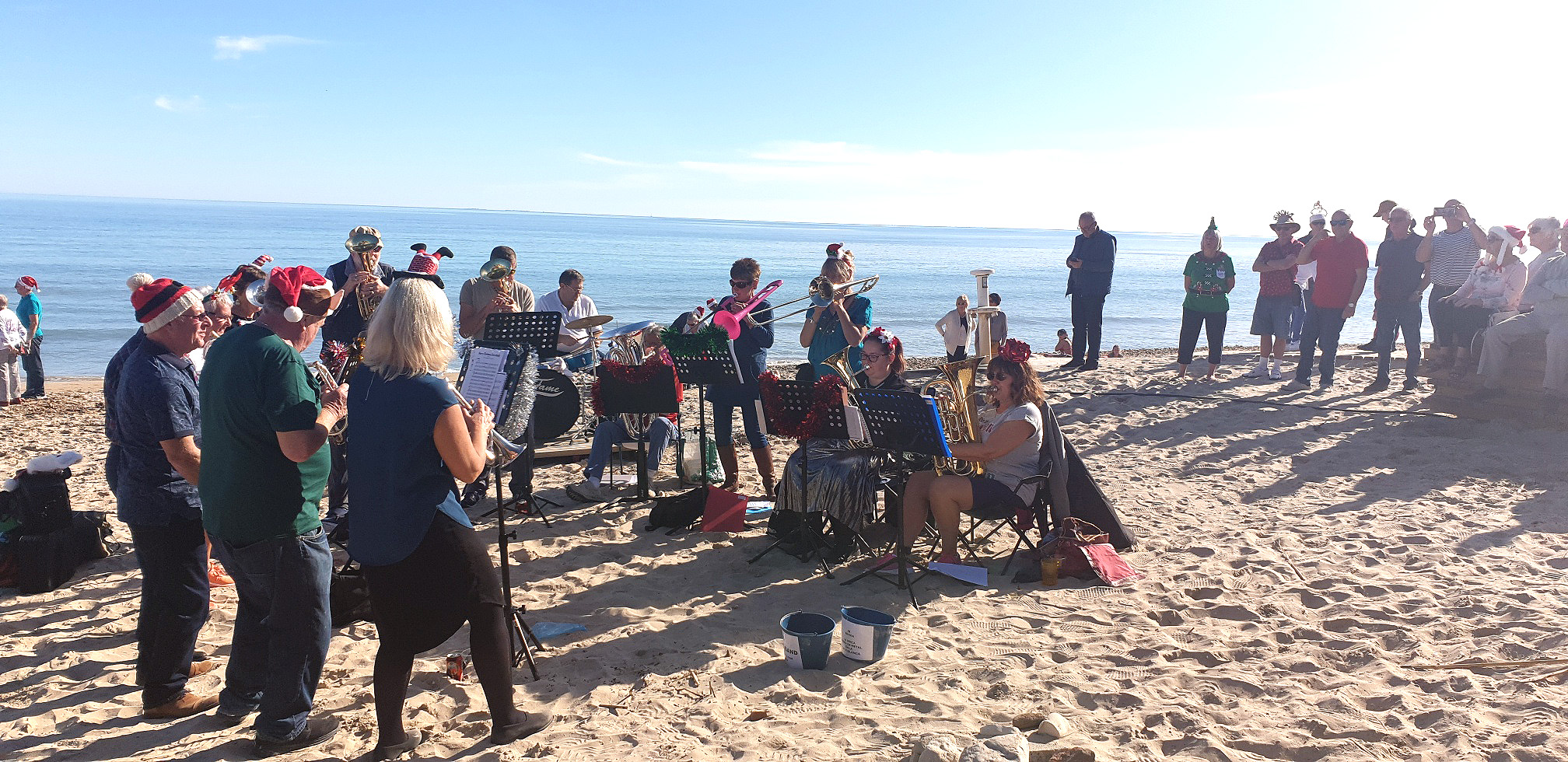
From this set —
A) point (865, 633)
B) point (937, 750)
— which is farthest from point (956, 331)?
point (937, 750)

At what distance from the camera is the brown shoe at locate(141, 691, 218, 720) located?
3.88 meters

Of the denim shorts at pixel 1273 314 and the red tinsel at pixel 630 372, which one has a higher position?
the denim shorts at pixel 1273 314

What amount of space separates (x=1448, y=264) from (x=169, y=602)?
12.4 meters

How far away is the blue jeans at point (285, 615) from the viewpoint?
3.44 metres

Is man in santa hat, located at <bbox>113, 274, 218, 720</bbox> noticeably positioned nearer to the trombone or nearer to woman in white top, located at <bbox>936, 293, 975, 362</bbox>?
the trombone

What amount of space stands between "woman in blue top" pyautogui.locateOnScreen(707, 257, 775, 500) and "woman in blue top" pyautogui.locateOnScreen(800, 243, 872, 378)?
0.33 metres

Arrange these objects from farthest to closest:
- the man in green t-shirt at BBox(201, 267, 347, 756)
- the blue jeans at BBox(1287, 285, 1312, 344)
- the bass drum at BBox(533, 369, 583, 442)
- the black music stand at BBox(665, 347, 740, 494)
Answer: the blue jeans at BBox(1287, 285, 1312, 344) < the bass drum at BBox(533, 369, 583, 442) < the black music stand at BBox(665, 347, 740, 494) < the man in green t-shirt at BBox(201, 267, 347, 756)

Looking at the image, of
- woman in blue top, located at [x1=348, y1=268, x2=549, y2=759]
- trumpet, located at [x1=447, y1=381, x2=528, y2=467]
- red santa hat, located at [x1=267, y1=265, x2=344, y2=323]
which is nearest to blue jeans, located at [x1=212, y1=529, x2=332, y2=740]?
woman in blue top, located at [x1=348, y1=268, x2=549, y2=759]

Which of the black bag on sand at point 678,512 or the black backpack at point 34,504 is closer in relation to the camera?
the black backpack at point 34,504

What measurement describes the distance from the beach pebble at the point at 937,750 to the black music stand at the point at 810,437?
2146mm

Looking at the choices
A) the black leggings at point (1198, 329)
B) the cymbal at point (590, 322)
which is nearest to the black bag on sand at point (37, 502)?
the cymbal at point (590, 322)

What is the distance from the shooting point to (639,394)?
6.91 m

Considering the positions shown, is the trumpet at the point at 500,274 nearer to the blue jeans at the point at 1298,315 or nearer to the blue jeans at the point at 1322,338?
the blue jeans at the point at 1322,338

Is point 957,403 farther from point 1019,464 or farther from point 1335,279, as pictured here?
point 1335,279
